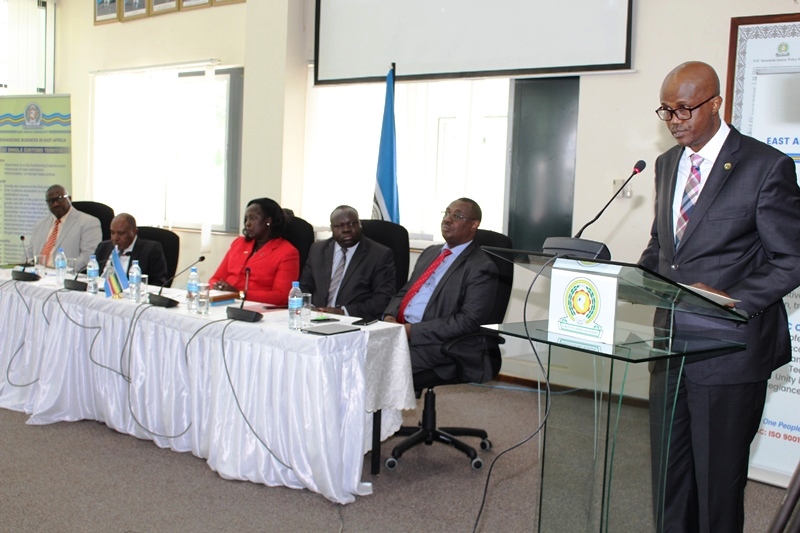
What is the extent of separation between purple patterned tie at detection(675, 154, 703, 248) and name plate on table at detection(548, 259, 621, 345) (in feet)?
1.44

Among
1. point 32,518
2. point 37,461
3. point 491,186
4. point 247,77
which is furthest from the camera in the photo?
point 247,77

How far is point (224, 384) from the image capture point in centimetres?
304

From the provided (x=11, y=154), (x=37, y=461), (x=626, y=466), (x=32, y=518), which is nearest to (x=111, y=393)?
(x=37, y=461)

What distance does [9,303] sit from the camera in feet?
13.6

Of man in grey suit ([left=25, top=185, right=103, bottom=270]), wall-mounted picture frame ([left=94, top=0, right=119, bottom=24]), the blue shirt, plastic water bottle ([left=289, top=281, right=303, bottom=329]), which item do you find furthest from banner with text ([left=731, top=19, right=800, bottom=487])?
wall-mounted picture frame ([left=94, top=0, right=119, bottom=24])

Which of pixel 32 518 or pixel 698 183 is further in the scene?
pixel 32 518

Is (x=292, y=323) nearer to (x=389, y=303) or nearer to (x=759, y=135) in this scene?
(x=389, y=303)

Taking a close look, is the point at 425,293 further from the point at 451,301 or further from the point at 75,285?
the point at 75,285

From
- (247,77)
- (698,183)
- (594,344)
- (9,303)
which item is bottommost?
(9,303)

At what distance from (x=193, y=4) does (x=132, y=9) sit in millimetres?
878

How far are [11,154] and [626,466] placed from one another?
7.46 meters

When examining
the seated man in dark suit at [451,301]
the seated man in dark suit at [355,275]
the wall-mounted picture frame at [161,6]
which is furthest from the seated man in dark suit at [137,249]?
the wall-mounted picture frame at [161,6]

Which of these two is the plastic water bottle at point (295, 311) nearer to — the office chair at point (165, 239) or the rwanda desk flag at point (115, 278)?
the rwanda desk flag at point (115, 278)

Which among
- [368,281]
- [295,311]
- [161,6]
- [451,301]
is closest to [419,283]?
[451,301]
